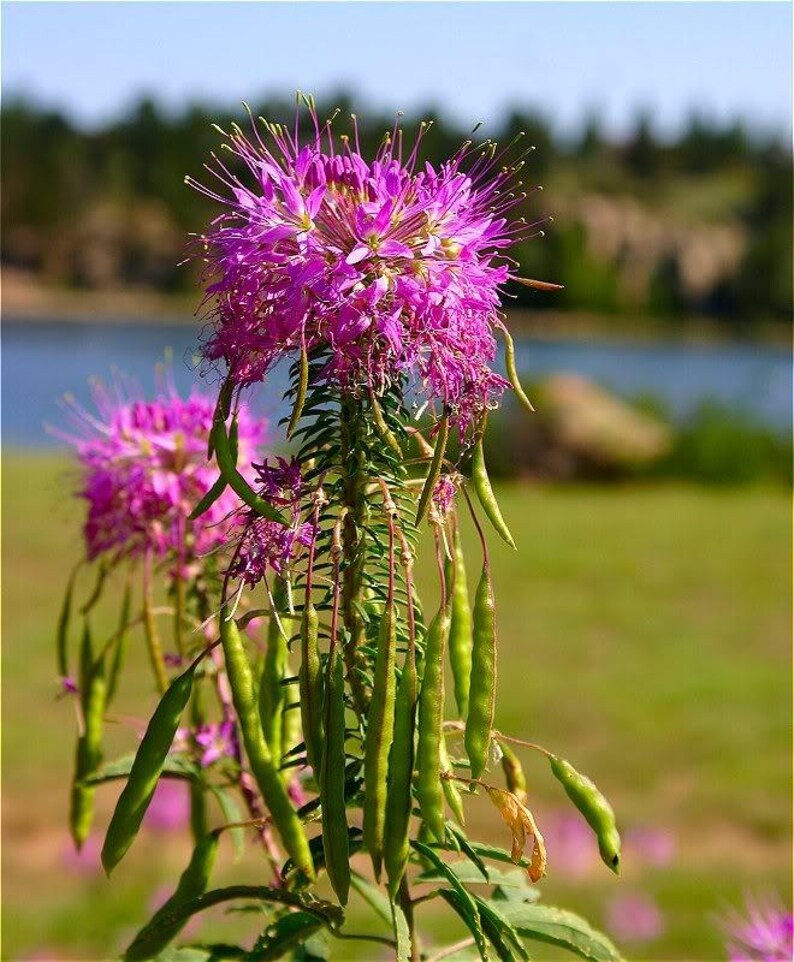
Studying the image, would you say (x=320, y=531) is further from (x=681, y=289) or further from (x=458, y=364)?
(x=681, y=289)

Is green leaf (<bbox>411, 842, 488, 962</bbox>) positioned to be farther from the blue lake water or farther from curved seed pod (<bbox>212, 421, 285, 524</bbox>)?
the blue lake water

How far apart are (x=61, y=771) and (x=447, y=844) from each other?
15.4ft

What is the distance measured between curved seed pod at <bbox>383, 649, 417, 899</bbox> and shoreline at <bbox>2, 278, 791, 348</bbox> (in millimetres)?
36039

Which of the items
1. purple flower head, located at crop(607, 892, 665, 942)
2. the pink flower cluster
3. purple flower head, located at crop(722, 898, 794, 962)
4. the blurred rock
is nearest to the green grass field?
purple flower head, located at crop(607, 892, 665, 942)

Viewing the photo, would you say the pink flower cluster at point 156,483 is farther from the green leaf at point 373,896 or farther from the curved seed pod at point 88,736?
the green leaf at point 373,896

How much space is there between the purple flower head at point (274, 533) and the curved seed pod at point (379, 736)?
0.14 metres

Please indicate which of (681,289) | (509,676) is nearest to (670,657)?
(509,676)

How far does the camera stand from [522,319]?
46.6 metres

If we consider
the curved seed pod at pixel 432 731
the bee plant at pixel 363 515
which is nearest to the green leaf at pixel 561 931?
the bee plant at pixel 363 515

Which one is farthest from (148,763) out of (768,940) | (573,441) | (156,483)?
(573,441)

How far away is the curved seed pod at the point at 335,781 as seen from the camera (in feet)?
3.36

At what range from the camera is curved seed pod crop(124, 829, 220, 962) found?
48.0 inches

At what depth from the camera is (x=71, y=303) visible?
60531 mm

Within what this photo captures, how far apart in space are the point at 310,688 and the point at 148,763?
0.17 m
